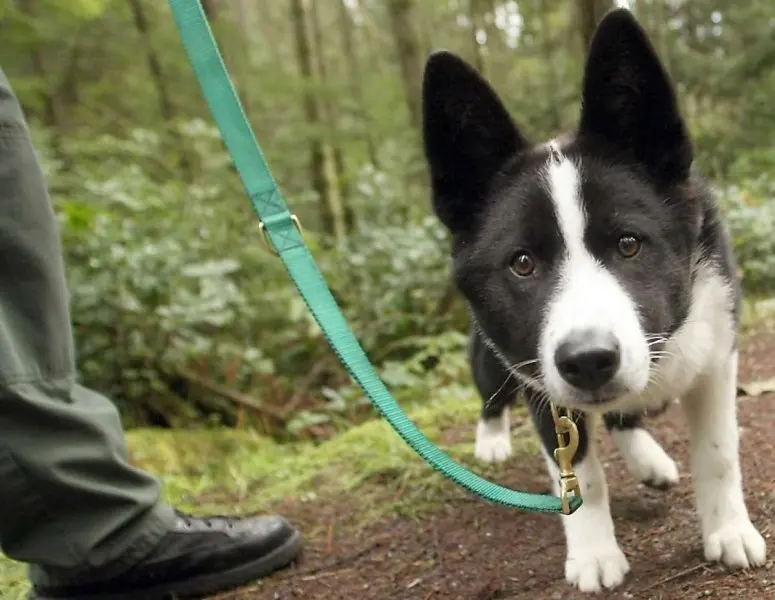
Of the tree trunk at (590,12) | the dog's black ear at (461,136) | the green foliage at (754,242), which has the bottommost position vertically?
the green foliage at (754,242)

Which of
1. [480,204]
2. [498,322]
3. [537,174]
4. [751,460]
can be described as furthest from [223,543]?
[751,460]

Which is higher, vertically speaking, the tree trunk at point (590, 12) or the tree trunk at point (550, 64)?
the tree trunk at point (590, 12)

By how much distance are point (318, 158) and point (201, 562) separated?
8711 millimetres

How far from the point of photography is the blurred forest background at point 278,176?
15.4 ft

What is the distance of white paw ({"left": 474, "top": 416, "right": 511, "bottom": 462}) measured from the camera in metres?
3.08

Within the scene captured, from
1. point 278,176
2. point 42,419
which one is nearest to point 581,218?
point 42,419

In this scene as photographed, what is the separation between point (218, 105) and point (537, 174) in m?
0.80

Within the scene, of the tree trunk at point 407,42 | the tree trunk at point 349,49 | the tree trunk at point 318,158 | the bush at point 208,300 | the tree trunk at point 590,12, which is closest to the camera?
the tree trunk at point 590,12

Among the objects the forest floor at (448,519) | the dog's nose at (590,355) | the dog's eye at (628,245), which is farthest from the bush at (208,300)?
the dog's nose at (590,355)

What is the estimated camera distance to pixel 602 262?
1.77 m

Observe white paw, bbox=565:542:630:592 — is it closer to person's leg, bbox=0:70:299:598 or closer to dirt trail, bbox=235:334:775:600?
dirt trail, bbox=235:334:775:600

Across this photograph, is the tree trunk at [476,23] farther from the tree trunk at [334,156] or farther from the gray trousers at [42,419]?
the gray trousers at [42,419]

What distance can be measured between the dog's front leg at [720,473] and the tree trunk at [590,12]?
6.92ft

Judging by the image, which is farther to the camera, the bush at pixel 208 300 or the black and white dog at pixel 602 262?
the bush at pixel 208 300
